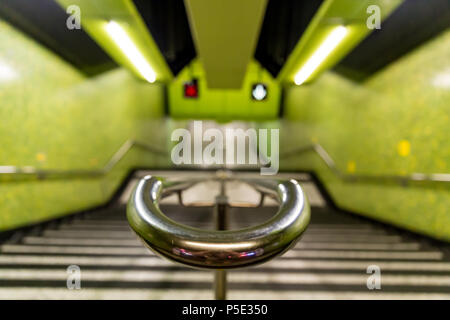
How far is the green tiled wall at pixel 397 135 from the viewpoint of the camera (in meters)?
2.35

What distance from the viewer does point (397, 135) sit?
9.61 ft

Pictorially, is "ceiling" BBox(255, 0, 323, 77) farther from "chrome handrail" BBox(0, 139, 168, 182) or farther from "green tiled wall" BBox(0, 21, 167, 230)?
"chrome handrail" BBox(0, 139, 168, 182)

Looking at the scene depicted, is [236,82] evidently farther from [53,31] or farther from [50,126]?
[50,126]

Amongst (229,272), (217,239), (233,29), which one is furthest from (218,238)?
(233,29)

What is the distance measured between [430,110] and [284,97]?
667cm

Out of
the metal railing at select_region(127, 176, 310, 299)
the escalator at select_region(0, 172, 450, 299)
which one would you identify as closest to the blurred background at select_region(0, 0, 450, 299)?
the escalator at select_region(0, 172, 450, 299)

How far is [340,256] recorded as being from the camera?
1936mm

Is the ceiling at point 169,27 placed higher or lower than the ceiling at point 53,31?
higher

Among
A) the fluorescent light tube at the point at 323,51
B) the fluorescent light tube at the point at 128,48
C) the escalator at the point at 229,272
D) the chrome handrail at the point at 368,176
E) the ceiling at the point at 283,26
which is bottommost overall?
the escalator at the point at 229,272

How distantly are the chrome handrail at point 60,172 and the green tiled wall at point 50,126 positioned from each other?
0.07m

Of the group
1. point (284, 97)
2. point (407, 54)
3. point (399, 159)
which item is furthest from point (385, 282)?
point (284, 97)

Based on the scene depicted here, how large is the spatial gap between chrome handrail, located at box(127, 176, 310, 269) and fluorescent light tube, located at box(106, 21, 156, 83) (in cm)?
279

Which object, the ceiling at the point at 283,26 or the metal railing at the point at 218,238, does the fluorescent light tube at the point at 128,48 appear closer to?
the ceiling at the point at 283,26

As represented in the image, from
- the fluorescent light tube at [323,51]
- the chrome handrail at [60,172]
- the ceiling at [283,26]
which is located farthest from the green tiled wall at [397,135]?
the chrome handrail at [60,172]
